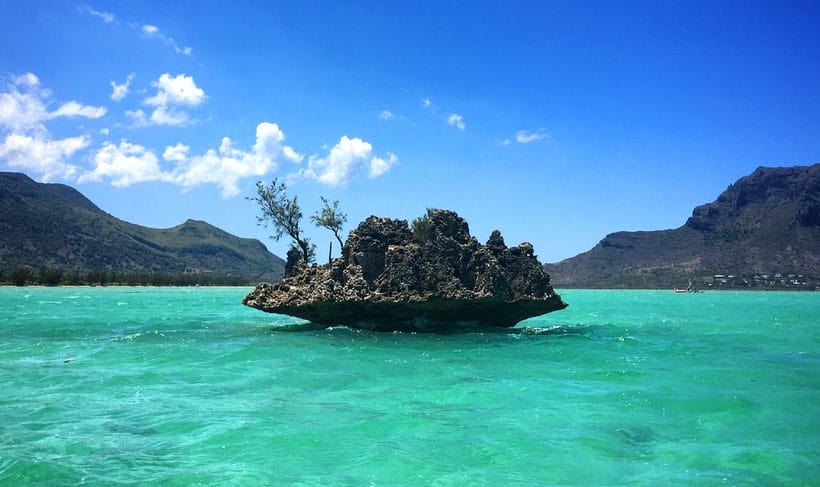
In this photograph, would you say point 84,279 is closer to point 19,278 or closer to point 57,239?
point 19,278

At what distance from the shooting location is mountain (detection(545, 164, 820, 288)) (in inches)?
6038

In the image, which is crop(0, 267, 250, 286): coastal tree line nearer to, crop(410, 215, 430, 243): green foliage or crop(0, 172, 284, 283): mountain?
crop(0, 172, 284, 283): mountain

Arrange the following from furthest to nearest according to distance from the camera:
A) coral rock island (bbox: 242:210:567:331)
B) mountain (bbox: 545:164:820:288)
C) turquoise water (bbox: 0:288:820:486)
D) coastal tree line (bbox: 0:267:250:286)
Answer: mountain (bbox: 545:164:820:288) → coastal tree line (bbox: 0:267:250:286) → coral rock island (bbox: 242:210:567:331) → turquoise water (bbox: 0:288:820:486)

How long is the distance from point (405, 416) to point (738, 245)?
184 meters

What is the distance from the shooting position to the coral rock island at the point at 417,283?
26.0 metres

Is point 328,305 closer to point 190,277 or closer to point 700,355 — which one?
point 700,355

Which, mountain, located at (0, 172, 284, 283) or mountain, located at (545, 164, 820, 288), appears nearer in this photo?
mountain, located at (0, 172, 284, 283)

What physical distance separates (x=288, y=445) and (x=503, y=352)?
43.4 ft

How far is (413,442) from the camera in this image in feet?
31.2

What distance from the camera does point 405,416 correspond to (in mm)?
11242

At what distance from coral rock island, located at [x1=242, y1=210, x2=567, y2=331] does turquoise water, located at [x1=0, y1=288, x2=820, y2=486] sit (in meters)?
4.36

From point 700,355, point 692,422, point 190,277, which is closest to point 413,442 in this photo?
point 692,422

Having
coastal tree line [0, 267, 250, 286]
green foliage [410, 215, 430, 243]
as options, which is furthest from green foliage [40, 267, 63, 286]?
green foliage [410, 215, 430, 243]

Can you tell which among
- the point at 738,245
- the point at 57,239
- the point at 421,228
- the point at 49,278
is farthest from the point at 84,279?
the point at 738,245
